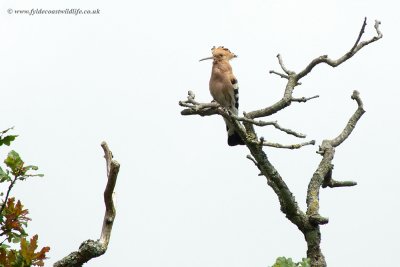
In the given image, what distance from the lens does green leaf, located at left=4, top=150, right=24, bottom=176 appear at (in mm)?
2857

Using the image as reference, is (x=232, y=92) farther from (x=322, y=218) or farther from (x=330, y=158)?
(x=322, y=218)

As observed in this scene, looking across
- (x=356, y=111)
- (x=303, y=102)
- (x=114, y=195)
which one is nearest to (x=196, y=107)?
(x=303, y=102)

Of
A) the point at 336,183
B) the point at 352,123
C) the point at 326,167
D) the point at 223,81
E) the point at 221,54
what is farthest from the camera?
the point at 221,54

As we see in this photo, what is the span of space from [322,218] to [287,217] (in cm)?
26

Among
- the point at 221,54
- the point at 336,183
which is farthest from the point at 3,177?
the point at 221,54

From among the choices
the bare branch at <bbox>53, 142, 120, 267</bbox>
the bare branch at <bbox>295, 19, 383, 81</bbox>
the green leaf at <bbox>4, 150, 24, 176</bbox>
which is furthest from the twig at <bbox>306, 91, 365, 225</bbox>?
the green leaf at <bbox>4, 150, 24, 176</bbox>

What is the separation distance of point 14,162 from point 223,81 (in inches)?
185

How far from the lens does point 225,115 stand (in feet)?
16.2

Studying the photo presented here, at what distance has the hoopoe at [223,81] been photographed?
7.41m

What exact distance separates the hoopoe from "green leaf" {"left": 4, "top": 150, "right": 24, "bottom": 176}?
457 centimetres

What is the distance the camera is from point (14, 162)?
287 cm

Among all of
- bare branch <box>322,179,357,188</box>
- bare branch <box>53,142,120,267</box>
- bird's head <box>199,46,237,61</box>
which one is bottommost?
bare branch <box>53,142,120,267</box>

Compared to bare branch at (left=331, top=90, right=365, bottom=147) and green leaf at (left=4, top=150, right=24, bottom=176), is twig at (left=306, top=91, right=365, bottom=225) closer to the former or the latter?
bare branch at (left=331, top=90, right=365, bottom=147)

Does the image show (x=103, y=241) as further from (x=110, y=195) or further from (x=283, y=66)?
(x=283, y=66)
